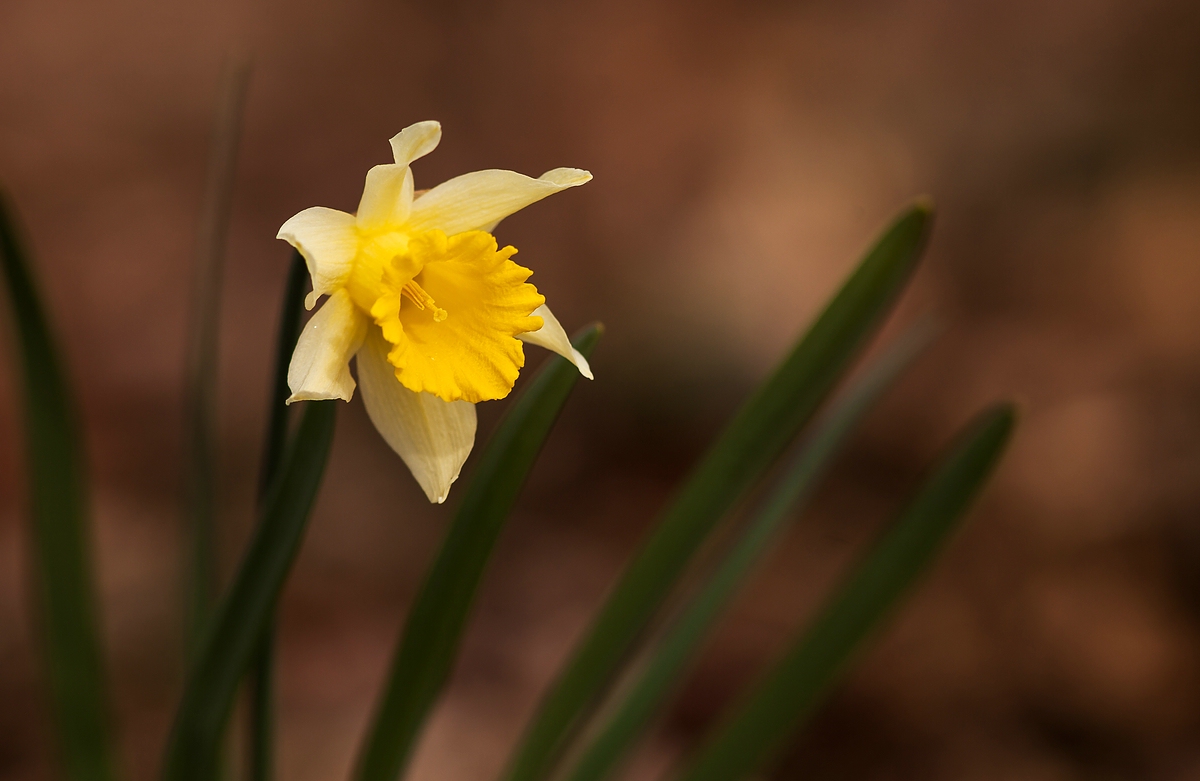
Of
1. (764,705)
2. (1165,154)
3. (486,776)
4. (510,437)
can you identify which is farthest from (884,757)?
(1165,154)

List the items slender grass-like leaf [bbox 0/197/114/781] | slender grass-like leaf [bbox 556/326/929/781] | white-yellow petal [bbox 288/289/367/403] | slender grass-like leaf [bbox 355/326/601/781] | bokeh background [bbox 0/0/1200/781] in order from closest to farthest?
white-yellow petal [bbox 288/289/367/403] < slender grass-like leaf [bbox 355/326/601/781] < slender grass-like leaf [bbox 0/197/114/781] < slender grass-like leaf [bbox 556/326/929/781] < bokeh background [bbox 0/0/1200/781]

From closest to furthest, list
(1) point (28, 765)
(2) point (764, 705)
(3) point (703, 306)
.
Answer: (2) point (764, 705)
(1) point (28, 765)
(3) point (703, 306)

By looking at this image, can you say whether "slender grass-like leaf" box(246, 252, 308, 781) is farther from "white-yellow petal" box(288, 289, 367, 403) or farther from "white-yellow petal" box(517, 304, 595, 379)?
"white-yellow petal" box(517, 304, 595, 379)

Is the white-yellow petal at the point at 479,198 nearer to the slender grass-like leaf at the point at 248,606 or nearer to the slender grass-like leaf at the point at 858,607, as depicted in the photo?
the slender grass-like leaf at the point at 248,606

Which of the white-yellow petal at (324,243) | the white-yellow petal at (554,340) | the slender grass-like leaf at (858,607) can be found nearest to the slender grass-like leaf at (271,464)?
the white-yellow petal at (324,243)

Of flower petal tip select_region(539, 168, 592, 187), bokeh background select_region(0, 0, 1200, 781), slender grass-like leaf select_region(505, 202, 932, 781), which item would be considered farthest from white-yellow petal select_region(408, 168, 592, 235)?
bokeh background select_region(0, 0, 1200, 781)

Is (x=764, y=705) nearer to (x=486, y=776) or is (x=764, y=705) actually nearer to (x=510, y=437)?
(x=510, y=437)
